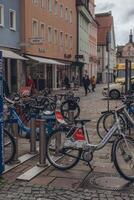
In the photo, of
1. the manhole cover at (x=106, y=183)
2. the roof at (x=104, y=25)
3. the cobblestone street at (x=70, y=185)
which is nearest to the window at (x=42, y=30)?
the cobblestone street at (x=70, y=185)

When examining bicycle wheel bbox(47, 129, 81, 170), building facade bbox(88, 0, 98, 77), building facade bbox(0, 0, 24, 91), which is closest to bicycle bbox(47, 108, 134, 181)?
bicycle wheel bbox(47, 129, 81, 170)

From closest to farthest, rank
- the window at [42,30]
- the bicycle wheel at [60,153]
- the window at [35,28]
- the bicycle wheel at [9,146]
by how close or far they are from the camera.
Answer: the bicycle wheel at [60,153], the bicycle wheel at [9,146], the window at [35,28], the window at [42,30]

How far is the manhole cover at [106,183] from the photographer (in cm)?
654

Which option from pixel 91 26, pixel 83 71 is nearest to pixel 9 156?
pixel 83 71

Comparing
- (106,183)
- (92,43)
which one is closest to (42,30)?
(106,183)

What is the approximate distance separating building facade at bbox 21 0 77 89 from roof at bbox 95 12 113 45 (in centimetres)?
3575

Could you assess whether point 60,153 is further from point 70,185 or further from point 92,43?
point 92,43

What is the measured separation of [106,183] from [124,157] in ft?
1.88

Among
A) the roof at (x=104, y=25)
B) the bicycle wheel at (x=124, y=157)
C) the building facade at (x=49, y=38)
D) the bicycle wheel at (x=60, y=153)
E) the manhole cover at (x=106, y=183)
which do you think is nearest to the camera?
the manhole cover at (x=106, y=183)

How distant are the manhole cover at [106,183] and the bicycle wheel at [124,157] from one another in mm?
138

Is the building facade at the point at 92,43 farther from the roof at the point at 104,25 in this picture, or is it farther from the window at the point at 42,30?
the window at the point at 42,30

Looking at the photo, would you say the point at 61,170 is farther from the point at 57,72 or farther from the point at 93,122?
the point at 57,72

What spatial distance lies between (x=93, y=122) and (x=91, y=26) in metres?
54.4

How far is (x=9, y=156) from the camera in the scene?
795cm
